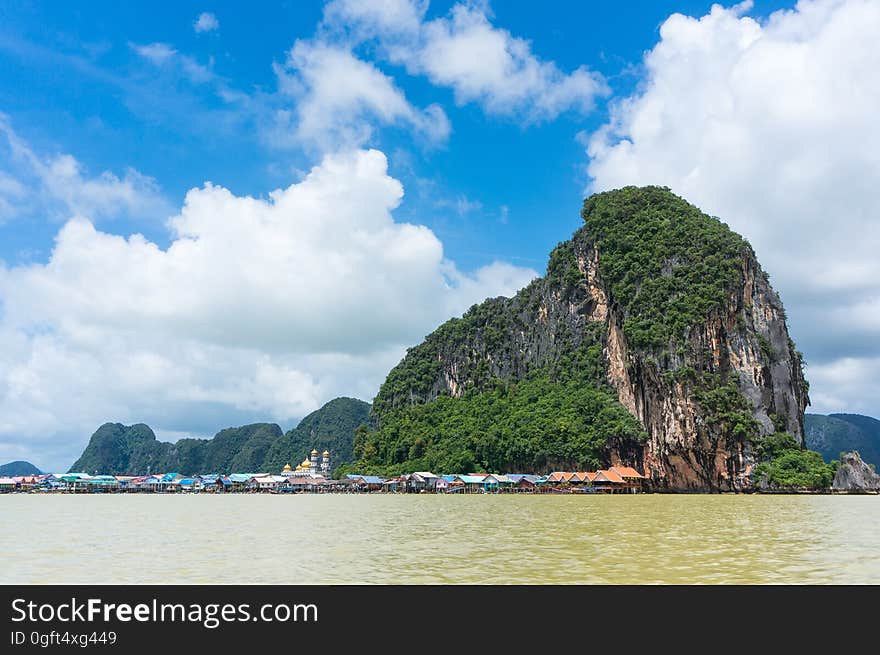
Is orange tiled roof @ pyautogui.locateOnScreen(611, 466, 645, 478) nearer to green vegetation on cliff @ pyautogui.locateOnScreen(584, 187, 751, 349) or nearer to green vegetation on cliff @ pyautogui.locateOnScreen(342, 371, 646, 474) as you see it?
green vegetation on cliff @ pyautogui.locateOnScreen(342, 371, 646, 474)

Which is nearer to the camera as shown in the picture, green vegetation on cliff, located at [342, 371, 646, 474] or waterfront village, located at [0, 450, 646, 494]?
Result: waterfront village, located at [0, 450, 646, 494]

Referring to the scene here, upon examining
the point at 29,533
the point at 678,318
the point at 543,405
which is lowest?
the point at 29,533

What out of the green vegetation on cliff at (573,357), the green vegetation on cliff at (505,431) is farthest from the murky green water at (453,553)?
the green vegetation on cliff at (505,431)

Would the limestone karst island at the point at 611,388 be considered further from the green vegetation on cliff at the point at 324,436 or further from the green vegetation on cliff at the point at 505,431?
the green vegetation on cliff at the point at 324,436

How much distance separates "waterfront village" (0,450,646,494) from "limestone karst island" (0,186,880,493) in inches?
8.8

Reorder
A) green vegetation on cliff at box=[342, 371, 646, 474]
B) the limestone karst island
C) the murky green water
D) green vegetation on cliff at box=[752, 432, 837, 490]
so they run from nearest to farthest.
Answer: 1. the murky green water
2. green vegetation on cliff at box=[752, 432, 837, 490]
3. the limestone karst island
4. green vegetation on cliff at box=[342, 371, 646, 474]

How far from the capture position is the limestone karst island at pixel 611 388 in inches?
2574

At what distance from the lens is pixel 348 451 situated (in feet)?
590

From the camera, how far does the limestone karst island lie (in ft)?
214

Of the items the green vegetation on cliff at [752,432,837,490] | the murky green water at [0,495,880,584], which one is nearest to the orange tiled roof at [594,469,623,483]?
the green vegetation on cliff at [752,432,837,490]

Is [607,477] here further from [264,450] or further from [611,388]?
[264,450]
